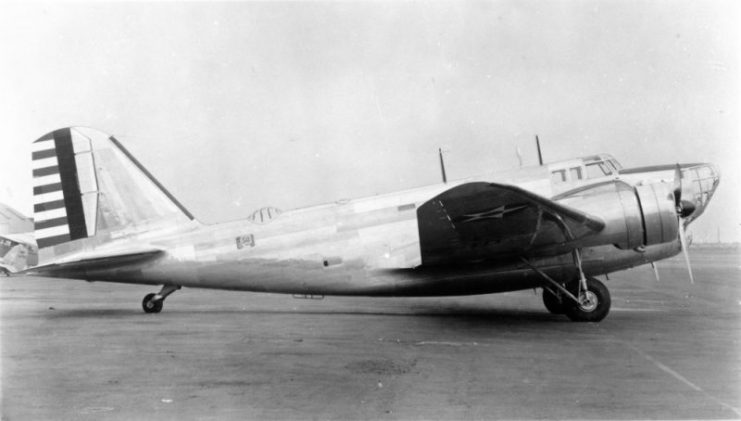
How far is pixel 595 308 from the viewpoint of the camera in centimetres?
959

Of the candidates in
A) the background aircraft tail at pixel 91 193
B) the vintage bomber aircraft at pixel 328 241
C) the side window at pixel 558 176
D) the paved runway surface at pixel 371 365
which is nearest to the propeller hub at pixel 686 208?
the vintage bomber aircraft at pixel 328 241

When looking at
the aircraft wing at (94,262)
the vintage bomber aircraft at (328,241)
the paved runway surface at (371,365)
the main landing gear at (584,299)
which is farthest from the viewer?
the aircraft wing at (94,262)

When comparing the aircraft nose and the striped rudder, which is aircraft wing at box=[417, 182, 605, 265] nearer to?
the aircraft nose

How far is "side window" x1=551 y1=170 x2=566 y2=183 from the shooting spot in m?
10.4

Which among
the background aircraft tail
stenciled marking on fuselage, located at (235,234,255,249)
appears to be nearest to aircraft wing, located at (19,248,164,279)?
the background aircraft tail

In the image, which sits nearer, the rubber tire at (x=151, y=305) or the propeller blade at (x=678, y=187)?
the propeller blade at (x=678, y=187)

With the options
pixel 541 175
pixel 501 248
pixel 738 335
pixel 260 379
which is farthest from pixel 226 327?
→ pixel 738 335

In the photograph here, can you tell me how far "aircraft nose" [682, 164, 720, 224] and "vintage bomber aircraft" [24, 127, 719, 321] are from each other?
0.07 feet

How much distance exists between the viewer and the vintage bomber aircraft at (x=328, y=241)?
31.8 ft

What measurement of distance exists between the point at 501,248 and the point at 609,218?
5.71ft

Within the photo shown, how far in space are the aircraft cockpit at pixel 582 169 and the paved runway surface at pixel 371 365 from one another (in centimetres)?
253

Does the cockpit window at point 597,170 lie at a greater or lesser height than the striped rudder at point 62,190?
lesser

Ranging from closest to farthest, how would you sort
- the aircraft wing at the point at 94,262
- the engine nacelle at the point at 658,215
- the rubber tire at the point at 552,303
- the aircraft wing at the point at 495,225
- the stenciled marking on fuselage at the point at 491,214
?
the aircraft wing at the point at 495,225
the stenciled marking on fuselage at the point at 491,214
the engine nacelle at the point at 658,215
the aircraft wing at the point at 94,262
the rubber tire at the point at 552,303

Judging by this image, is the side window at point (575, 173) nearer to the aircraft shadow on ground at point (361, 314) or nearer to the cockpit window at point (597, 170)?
the cockpit window at point (597, 170)
